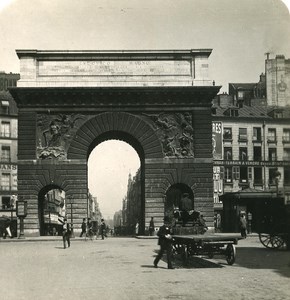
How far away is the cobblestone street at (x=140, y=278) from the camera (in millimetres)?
11766

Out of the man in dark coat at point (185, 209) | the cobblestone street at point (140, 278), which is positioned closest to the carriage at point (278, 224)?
the cobblestone street at point (140, 278)

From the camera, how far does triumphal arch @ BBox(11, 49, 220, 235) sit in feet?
129

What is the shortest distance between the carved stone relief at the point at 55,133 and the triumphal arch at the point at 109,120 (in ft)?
0.22

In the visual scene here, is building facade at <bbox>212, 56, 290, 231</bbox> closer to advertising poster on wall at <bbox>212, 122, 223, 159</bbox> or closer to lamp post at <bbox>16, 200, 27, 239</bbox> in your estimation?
advertising poster on wall at <bbox>212, 122, 223, 159</bbox>

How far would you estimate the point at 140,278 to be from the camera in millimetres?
14461

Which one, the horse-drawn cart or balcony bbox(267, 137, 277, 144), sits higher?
balcony bbox(267, 137, 277, 144)

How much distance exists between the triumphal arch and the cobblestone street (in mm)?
18546

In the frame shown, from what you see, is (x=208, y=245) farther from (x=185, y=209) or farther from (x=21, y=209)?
(x=21, y=209)

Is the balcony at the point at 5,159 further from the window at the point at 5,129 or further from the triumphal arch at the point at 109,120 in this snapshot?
the triumphal arch at the point at 109,120

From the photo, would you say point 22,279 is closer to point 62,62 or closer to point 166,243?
point 166,243

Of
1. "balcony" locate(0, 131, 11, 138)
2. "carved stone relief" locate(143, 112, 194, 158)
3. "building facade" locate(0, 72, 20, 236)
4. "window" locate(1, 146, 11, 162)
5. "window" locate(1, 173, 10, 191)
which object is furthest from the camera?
"balcony" locate(0, 131, 11, 138)

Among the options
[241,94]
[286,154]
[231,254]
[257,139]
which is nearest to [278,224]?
[231,254]

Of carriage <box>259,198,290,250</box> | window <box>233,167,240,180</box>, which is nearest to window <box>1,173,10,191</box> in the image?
window <box>233,167,240,180</box>

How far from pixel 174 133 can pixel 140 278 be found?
Answer: 85.3 ft
